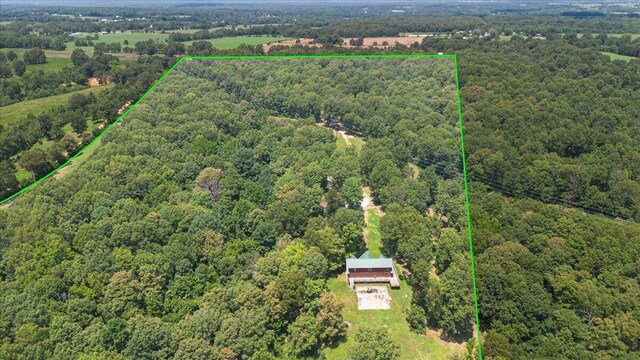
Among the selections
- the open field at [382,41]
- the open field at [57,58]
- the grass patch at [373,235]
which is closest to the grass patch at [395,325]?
the grass patch at [373,235]

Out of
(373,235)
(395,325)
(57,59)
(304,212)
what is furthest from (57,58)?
(395,325)

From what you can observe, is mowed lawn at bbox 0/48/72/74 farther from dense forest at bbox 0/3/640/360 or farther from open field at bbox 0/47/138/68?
dense forest at bbox 0/3/640/360

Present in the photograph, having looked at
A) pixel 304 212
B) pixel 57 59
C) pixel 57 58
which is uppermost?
pixel 57 58

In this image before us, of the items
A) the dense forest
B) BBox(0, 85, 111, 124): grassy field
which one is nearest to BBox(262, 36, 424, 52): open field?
the dense forest

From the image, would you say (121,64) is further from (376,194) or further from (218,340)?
(218,340)

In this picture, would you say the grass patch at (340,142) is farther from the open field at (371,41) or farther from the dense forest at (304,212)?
the open field at (371,41)

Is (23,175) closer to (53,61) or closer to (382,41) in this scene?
(53,61)
